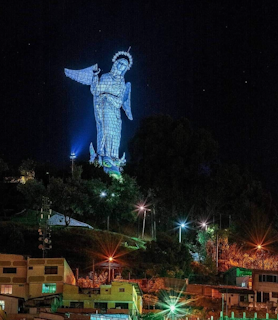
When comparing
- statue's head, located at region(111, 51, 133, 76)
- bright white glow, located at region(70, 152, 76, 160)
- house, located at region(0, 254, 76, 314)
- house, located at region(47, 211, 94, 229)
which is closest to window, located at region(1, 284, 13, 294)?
house, located at region(0, 254, 76, 314)

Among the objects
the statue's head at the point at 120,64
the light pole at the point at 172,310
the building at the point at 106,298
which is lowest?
the light pole at the point at 172,310

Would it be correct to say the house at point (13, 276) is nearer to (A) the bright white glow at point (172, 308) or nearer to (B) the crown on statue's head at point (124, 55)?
(A) the bright white glow at point (172, 308)

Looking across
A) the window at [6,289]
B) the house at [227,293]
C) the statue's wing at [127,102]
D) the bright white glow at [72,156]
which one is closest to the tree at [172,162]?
the statue's wing at [127,102]

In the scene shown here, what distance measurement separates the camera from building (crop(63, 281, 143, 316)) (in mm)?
31688

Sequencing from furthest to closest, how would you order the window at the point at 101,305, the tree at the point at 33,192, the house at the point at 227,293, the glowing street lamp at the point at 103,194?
1. the glowing street lamp at the point at 103,194
2. the tree at the point at 33,192
3. the house at the point at 227,293
4. the window at the point at 101,305

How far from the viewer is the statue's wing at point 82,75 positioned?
55.3 m

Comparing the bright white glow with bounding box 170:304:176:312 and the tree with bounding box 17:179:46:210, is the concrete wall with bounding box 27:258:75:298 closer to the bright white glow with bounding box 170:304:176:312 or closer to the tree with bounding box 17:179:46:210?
the bright white glow with bounding box 170:304:176:312

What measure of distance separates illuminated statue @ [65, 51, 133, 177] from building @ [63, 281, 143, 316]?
2169cm

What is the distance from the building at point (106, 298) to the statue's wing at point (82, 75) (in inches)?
998

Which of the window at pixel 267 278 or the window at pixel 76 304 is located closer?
the window at pixel 76 304

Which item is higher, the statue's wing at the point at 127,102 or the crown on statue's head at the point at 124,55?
the crown on statue's head at the point at 124,55

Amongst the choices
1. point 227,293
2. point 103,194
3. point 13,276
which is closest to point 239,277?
point 227,293

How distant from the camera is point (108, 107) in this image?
5444 cm

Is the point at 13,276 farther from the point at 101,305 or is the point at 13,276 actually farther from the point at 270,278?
the point at 270,278
